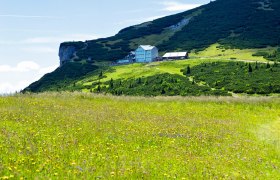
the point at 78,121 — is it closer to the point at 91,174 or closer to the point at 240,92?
the point at 91,174

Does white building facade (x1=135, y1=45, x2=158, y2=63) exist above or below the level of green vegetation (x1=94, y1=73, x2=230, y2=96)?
above

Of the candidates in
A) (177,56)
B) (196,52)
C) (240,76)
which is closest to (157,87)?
(240,76)

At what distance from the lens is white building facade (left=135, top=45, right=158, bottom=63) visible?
132 m

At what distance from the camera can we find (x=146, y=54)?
5241 inches

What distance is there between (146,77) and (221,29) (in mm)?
68104

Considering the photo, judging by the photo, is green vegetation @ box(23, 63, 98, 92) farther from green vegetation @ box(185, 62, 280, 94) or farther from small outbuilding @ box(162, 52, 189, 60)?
green vegetation @ box(185, 62, 280, 94)

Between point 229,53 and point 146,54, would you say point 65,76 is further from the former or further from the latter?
point 229,53

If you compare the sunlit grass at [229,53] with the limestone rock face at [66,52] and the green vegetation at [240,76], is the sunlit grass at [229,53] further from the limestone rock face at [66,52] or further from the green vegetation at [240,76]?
the limestone rock face at [66,52]

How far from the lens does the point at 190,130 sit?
57.8 feet

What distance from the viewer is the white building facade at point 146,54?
5192 inches

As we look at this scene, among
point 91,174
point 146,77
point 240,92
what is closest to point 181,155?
point 91,174

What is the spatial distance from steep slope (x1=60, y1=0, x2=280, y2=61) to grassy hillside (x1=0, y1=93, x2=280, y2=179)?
10227 centimetres

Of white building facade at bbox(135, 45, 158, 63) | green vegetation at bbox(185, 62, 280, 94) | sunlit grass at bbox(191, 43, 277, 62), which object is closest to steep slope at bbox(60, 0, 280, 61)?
sunlit grass at bbox(191, 43, 277, 62)

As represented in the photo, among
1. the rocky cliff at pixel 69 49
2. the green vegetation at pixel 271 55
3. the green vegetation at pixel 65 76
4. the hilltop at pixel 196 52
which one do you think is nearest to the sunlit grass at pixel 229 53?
the hilltop at pixel 196 52
